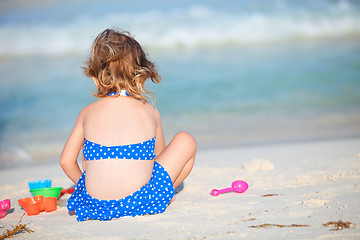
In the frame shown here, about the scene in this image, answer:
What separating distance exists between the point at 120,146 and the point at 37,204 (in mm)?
727

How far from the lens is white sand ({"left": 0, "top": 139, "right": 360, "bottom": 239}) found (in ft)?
6.88

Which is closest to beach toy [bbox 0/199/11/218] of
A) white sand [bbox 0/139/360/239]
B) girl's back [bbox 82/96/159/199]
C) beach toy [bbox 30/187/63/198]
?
white sand [bbox 0/139/360/239]

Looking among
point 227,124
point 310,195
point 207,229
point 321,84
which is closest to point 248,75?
point 321,84

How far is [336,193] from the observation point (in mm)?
2670

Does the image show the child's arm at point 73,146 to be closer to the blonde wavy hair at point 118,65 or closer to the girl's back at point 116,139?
the girl's back at point 116,139

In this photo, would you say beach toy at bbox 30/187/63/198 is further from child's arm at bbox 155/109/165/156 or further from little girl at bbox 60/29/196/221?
child's arm at bbox 155/109/165/156

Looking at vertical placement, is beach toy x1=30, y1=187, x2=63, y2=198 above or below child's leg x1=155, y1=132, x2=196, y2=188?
below

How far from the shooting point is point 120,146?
2.47 meters

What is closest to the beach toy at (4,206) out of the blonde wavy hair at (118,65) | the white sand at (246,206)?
the white sand at (246,206)

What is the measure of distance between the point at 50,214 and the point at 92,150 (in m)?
0.58

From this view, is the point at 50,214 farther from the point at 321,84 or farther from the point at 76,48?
the point at 76,48

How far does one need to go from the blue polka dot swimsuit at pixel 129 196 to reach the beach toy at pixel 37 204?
0.28m

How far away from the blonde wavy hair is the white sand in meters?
0.73

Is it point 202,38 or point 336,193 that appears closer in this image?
point 336,193
